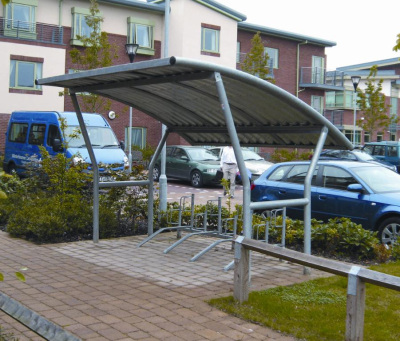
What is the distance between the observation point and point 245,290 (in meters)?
6.03

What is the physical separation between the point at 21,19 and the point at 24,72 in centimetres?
283

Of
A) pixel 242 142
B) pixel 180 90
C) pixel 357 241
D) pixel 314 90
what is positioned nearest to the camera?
pixel 180 90

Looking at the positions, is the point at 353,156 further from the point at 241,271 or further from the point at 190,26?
the point at 241,271

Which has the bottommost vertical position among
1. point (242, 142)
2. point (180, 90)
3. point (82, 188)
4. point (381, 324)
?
point (381, 324)

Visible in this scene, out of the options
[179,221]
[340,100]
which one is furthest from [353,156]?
[340,100]

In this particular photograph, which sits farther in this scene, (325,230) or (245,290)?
(325,230)

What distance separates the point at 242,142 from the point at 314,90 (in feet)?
115

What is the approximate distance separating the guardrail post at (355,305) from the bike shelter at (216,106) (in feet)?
5.63

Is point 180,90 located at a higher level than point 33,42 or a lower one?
lower

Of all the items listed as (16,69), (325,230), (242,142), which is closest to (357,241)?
(325,230)

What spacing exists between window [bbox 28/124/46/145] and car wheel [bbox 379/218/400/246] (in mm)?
12854

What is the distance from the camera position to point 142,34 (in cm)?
3428

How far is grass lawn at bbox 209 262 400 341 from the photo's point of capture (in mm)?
5311

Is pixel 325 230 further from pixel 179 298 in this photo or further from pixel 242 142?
pixel 179 298
